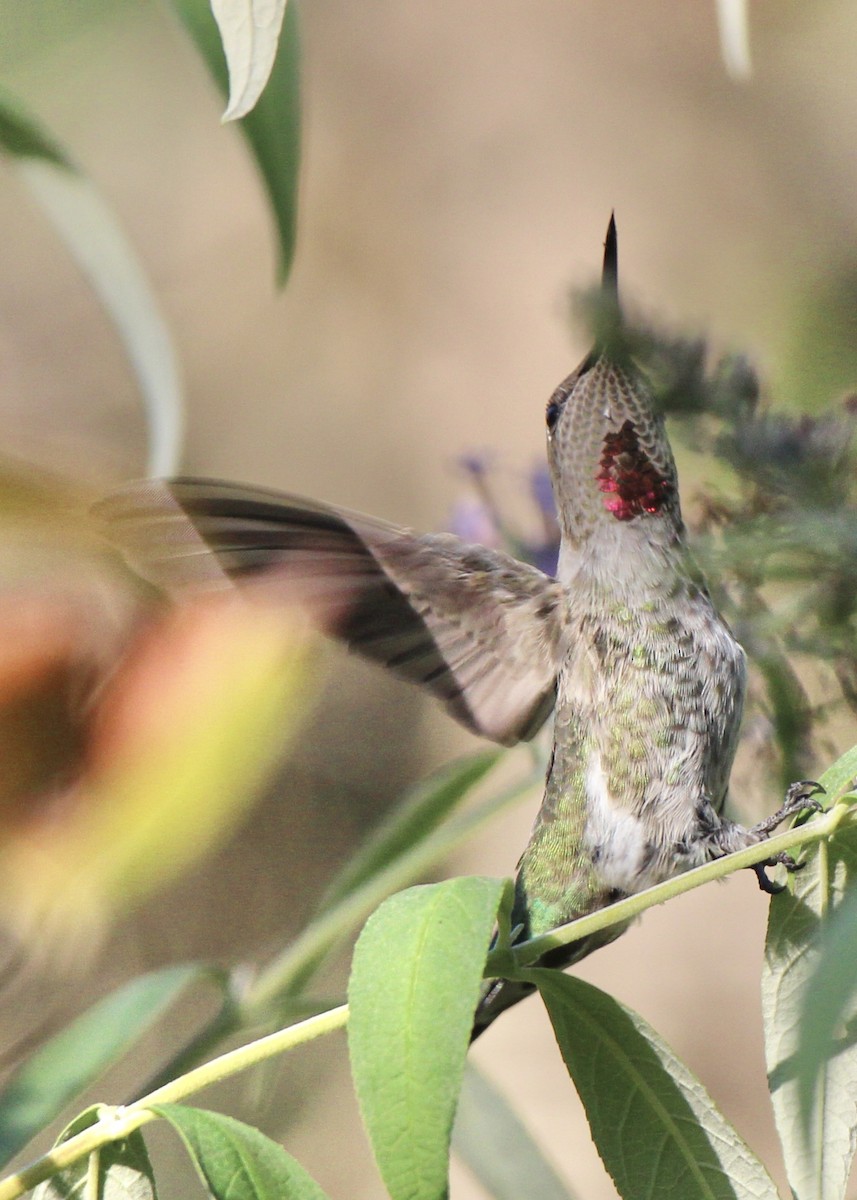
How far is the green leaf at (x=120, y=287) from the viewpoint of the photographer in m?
1.11

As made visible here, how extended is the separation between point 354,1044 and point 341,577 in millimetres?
487

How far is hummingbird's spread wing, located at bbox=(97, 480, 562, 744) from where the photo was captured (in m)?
0.87

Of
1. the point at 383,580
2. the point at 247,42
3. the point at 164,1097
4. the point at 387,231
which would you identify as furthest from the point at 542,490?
the point at 387,231

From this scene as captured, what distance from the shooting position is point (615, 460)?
3.35 ft

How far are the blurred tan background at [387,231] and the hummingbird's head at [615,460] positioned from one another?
2191 mm

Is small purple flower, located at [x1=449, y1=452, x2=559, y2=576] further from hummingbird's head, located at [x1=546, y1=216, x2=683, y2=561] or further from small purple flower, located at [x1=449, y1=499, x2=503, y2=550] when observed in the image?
hummingbird's head, located at [x1=546, y1=216, x2=683, y2=561]

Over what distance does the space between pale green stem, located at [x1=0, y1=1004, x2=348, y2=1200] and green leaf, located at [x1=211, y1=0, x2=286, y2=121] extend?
0.40 metres

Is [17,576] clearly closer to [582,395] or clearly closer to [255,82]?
[582,395]

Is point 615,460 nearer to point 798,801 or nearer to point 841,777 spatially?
point 798,801

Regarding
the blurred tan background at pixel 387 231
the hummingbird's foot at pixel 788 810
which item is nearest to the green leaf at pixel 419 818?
the hummingbird's foot at pixel 788 810

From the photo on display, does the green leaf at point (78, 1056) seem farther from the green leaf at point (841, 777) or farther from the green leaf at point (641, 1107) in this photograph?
the green leaf at point (841, 777)

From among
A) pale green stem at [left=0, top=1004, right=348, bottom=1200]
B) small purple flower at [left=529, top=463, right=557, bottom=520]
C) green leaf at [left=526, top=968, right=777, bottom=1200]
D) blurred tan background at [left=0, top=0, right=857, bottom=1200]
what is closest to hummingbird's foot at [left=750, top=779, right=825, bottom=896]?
green leaf at [left=526, top=968, right=777, bottom=1200]

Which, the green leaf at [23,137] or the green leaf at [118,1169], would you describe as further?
the green leaf at [23,137]

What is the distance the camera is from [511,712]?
3.46 feet
